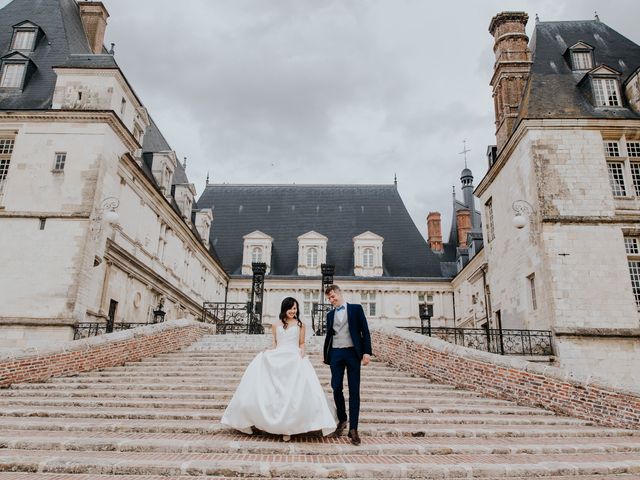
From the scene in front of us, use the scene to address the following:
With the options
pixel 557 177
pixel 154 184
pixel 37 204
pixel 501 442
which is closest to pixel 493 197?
pixel 557 177

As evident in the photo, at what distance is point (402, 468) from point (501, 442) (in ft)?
7.03

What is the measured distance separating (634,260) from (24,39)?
24189 mm

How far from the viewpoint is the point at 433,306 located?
30.6 meters

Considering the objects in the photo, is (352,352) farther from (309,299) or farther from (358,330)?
(309,299)

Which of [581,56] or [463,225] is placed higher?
[581,56]

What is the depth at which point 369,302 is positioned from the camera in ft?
99.8

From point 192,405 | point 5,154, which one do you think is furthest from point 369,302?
point 192,405

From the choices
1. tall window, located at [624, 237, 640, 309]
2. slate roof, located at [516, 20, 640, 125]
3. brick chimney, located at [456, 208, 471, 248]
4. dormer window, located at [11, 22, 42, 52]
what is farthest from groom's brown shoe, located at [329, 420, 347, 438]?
brick chimney, located at [456, 208, 471, 248]

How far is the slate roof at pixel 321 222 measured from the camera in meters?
32.2

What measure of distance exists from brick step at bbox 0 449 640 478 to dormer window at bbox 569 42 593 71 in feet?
59.1

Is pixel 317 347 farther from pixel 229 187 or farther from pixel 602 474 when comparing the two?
pixel 229 187

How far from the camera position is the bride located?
5445 mm

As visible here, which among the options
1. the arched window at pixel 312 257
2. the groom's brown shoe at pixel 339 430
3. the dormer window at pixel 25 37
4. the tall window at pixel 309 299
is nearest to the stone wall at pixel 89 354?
the groom's brown shoe at pixel 339 430

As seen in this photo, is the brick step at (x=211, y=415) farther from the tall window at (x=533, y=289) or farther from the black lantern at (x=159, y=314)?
the black lantern at (x=159, y=314)
